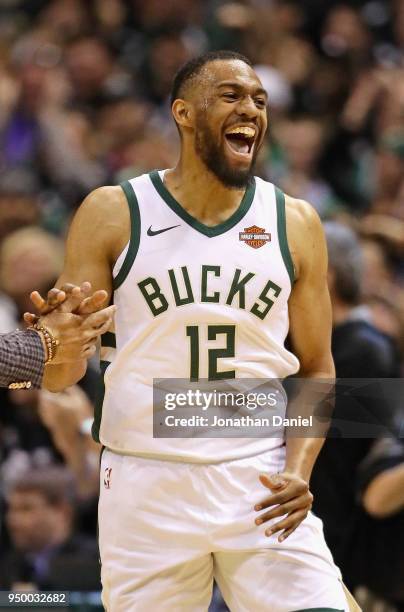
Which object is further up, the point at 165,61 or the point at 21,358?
the point at 165,61

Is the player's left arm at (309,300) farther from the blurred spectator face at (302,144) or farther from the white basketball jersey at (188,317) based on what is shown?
the blurred spectator face at (302,144)

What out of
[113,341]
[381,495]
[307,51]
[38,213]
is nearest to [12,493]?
[381,495]

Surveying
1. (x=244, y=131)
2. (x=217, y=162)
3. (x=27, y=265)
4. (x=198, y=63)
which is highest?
(x=198, y=63)

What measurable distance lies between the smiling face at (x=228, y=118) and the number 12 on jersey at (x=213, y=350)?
1.70ft

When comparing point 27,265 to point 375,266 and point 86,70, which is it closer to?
point 375,266

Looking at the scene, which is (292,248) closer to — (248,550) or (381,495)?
(248,550)

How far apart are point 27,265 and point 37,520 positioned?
6.40 feet

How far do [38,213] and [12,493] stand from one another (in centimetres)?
312

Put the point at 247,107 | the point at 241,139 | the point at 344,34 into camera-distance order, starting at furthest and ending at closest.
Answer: the point at 344,34
the point at 241,139
the point at 247,107

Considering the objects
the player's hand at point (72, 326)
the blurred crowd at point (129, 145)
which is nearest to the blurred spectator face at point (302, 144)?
the blurred crowd at point (129, 145)

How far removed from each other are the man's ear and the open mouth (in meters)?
0.16

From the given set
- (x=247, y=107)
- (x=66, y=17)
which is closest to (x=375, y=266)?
(x=247, y=107)

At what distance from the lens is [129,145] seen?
10609 millimetres

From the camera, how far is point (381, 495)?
5.57m
